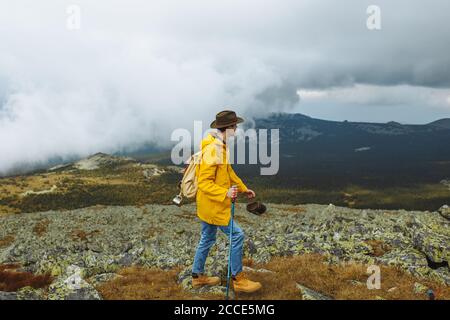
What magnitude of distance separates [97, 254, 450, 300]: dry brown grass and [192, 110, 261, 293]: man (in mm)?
1030

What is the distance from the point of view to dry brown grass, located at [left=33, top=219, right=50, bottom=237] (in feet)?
171

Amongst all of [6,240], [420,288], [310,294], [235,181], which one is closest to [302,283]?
[310,294]

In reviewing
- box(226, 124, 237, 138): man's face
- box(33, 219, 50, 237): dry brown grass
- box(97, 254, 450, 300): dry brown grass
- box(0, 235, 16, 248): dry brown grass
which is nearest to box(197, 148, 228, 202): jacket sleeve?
box(226, 124, 237, 138): man's face

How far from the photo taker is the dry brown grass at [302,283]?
1024 centimetres

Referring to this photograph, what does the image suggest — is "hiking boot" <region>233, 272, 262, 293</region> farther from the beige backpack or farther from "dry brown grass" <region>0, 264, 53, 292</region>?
"dry brown grass" <region>0, 264, 53, 292</region>

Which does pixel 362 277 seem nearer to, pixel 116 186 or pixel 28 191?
pixel 28 191

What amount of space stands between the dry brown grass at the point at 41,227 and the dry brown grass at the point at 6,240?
3122 mm

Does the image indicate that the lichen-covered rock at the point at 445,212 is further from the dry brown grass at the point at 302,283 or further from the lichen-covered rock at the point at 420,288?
the lichen-covered rock at the point at 420,288

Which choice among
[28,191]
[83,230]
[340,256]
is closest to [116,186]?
[28,191]

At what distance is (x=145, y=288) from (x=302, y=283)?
15.6 ft

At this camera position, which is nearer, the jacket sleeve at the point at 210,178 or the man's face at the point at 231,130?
the jacket sleeve at the point at 210,178

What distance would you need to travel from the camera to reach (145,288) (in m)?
11.7

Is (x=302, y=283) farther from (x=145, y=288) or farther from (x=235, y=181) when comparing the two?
(x=145, y=288)

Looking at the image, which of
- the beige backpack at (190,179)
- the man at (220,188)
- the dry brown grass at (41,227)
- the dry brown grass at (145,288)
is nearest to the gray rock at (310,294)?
the man at (220,188)
